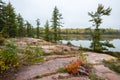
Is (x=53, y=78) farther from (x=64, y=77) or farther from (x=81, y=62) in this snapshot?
(x=81, y=62)

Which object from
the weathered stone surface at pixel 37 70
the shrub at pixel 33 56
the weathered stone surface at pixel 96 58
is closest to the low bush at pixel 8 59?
the weathered stone surface at pixel 37 70

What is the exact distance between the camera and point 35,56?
16.5 m

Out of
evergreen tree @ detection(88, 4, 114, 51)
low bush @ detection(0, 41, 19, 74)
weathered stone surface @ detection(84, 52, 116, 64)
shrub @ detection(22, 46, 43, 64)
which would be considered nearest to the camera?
low bush @ detection(0, 41, 19, 74)

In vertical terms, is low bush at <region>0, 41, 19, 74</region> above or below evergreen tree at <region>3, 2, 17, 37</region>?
below

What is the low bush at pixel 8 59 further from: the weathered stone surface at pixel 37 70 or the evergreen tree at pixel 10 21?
the evergreen tree at pixel 10 21

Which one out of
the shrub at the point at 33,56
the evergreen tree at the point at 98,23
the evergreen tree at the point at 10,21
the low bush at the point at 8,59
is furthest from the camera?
the evergreen tree at the point at 10,21

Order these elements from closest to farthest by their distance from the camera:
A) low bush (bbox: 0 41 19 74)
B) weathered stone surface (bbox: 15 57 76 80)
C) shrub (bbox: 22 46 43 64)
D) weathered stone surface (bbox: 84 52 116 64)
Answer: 1. weathered stone surface (bbox: 15 57 76 80)
2. low bush (bbox: 0 41 19 74)
3. shrub (bbox: 22 46 43 64)
4. weathered stone surface (bbox: 84 52 116 64)

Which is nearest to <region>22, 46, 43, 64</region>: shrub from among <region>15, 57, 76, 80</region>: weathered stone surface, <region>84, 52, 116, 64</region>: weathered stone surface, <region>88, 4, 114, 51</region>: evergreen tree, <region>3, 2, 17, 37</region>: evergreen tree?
<region>15, 57, 76, 80</region>: weathered stone surface

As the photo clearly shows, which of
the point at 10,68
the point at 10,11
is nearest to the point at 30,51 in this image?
the point at 10,68

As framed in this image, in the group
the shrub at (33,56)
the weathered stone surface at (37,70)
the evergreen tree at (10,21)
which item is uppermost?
the evergreen tree at (10,21)

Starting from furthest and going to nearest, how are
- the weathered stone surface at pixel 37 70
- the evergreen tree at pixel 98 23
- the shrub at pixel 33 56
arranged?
the evergreen tree at pixel 98 23 → the shrub at pixel 33 56 → the weathered stone surface at pixel 37 70

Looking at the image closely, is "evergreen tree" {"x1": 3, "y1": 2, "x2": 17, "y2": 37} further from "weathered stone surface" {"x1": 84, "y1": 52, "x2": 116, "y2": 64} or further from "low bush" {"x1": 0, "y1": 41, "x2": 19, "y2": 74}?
"low bush" {"x1": 0, "y1": 41, "x2": 19, "y2": 74}

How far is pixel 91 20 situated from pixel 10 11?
20.7 metres

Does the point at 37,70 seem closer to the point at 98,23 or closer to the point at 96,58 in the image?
the point at 96,58
